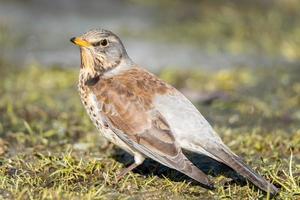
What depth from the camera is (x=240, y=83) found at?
1103 centimetres

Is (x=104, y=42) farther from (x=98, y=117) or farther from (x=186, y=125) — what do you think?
(x=186, y=125)

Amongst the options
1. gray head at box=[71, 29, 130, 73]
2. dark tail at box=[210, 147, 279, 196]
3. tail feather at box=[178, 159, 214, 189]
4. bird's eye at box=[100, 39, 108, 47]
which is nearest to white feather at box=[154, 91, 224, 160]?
dark tail at box=[210, 147, 279, 196]

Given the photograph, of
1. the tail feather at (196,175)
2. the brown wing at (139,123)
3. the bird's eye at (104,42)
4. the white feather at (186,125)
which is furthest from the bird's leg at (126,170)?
the bird's eye at (104,42)

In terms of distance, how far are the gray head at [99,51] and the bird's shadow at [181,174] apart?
0.95 m

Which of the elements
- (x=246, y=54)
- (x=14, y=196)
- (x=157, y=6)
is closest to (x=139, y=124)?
(x=14, y=196)

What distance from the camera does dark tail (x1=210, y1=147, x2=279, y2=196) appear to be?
6.01m

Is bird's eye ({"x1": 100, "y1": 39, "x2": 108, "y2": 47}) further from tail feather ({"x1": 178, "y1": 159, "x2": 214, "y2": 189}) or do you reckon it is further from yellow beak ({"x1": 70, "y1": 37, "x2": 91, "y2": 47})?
tail feather ({"x1": 178, "y1": 159, "x2": 214, "y2": 189})

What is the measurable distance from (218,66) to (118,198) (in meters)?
6.16

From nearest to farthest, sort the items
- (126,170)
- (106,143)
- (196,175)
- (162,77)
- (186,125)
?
1. (196,175)
2. (186,125)
3. (126,170)
4. (106,143)
5. (162,77)

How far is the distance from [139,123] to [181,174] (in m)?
0.71

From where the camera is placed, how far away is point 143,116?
6.53 metres

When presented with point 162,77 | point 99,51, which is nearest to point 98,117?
point 99,51

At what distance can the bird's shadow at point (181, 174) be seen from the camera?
669 centimetres

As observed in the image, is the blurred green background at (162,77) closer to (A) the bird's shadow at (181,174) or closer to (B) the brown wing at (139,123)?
(A) the bird's shadow at (181,174)
